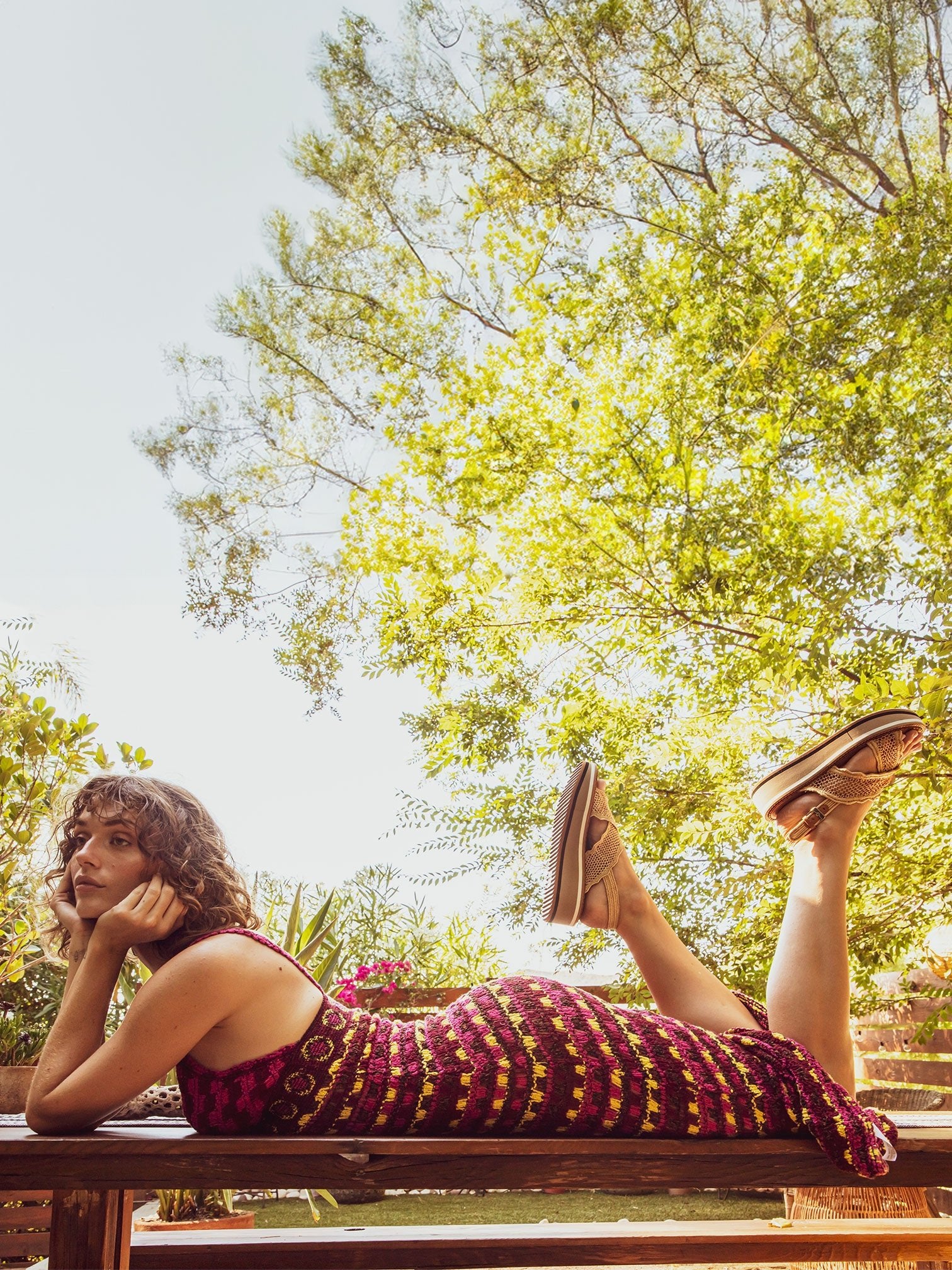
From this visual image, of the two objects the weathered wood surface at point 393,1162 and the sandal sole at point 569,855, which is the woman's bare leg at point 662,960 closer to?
the sandal sole at point 569,855

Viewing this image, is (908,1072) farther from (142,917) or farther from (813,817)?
(142,917)

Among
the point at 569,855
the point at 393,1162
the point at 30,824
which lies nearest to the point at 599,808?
the point at 569,855

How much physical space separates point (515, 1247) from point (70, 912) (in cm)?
93

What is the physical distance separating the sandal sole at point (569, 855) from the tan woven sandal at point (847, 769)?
333 mm

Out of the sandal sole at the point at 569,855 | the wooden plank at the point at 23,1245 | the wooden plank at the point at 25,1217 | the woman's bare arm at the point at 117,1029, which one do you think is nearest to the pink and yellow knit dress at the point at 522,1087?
the woman's bare arm at the point at 117,1029

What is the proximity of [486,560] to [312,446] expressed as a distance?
1.92 m

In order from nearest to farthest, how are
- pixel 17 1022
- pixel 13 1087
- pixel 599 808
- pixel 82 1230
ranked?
pixel 82 1230 < pixel 599 808 < pixel 13 1087 < pixel 17 1022

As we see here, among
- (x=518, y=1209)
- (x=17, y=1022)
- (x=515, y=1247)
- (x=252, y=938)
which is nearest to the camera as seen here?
(x=252, y=938)

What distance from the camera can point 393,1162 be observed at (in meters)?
1.09

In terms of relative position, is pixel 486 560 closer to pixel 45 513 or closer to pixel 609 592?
pixel 609 592

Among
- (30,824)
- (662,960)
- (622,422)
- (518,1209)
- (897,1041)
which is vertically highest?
(622,422)

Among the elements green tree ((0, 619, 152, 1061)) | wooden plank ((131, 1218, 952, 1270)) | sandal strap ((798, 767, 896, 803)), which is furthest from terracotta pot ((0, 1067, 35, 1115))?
sandal strap ((798, 767, 896, 803))

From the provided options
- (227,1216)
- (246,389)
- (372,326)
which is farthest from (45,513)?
(227,1216)

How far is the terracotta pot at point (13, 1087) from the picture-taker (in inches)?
105
